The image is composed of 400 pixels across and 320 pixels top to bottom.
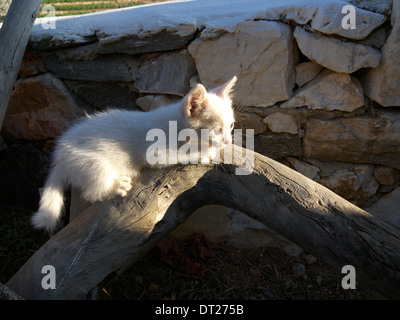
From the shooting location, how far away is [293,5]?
2.32 metres

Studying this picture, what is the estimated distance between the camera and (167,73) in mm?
2668

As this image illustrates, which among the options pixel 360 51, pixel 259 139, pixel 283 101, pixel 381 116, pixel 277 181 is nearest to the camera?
pixel 277 181

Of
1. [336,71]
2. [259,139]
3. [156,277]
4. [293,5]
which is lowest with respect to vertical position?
[156,277]

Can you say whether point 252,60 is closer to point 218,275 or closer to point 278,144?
point 278,144

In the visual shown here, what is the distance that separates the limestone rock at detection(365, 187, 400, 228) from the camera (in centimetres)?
260

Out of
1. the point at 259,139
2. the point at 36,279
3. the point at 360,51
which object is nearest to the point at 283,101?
the point at 259,139

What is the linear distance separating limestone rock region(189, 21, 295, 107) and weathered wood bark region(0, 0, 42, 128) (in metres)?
1.11

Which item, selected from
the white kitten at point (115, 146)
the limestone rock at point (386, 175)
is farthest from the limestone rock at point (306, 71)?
the limestone rock at point (386, 175)

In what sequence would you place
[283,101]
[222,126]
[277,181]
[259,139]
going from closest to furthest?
1. [277,181]
2. [222,126]
3. [283,101]
4. [259,139]

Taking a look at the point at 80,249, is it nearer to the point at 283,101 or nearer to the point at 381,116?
the point at 283,101

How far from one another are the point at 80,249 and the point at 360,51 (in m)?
1.94

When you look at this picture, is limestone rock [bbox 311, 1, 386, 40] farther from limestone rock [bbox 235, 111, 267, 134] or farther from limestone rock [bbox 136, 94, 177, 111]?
limestone rock [bbox 136, 94, 177, 111]

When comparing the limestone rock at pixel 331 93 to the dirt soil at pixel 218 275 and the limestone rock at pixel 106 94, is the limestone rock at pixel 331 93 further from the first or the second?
the limestone rock at pixel 106 94

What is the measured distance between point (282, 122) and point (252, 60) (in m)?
0.48
